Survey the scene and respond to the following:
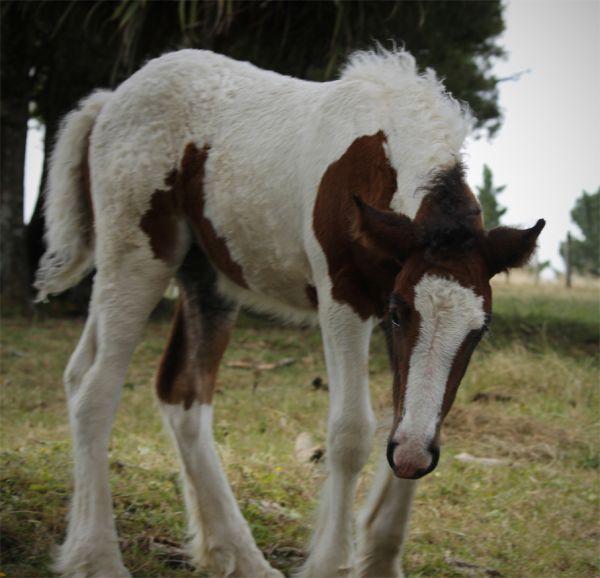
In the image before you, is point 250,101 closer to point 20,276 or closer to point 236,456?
point 236,456

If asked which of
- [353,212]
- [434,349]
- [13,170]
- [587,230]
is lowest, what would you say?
[434,349]

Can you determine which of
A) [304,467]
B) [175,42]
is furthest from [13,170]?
[304,467]

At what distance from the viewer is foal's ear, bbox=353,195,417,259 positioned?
294cm

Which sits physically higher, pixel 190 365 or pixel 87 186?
pixel 87 186

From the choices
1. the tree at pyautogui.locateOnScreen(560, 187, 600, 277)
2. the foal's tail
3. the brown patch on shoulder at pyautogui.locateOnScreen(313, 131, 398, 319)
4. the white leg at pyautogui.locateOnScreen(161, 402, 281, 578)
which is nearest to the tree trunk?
the foal's tail

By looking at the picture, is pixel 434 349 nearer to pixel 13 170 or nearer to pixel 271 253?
pixel 271 253

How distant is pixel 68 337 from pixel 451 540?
23.0ft

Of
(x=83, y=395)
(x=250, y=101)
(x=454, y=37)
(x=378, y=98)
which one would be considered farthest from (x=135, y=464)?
(x=454, y=37)

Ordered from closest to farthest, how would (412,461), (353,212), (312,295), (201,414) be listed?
(412,461) → (353,212) → (312,295) → (201,414)

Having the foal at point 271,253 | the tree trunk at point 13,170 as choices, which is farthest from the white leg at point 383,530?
the tree trunk at point 13,170

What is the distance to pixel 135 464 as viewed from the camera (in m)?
5.05

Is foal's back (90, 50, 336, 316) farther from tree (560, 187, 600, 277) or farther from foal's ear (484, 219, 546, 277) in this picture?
tree (560, 187, 600, 277)

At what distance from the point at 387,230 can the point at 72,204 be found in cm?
215

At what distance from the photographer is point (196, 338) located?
14.3 feet
